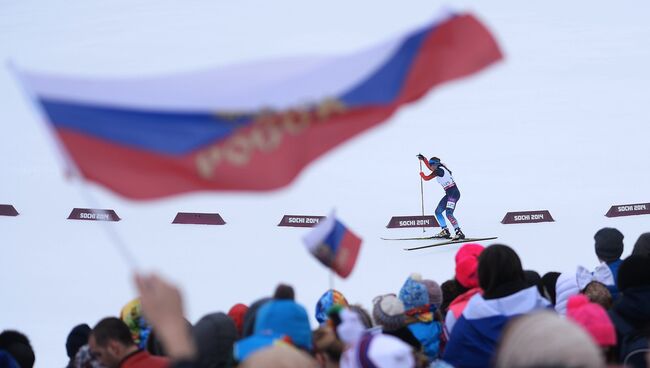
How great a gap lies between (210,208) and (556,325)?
11846 mm

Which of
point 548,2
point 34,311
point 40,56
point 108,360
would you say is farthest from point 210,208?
point 548,2

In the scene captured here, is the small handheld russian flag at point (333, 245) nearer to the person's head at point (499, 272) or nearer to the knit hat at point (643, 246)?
the person's head at point (499, 272)

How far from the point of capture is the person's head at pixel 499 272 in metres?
4.07

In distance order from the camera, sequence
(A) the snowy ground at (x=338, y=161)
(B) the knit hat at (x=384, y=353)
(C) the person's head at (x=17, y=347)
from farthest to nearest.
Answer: (A) the snowy ground at (x=338, y=161) < (C) the person's head at (x=17, y=347) < (B) the knit hat at (x=384, y=353)

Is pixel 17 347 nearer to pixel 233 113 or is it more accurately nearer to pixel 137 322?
pixel 137 322

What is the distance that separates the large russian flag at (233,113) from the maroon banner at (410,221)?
8.95 m

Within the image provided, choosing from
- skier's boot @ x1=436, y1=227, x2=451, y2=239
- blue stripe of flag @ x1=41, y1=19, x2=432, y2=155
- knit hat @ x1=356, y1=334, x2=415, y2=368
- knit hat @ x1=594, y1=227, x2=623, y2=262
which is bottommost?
knit hat @ x1=356, y1=334, x2=415, y2=368

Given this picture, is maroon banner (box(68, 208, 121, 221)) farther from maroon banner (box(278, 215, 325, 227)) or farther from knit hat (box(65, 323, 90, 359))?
knit hat (box(65, 323, 90, 359))

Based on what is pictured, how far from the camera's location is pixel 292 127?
12.1ft

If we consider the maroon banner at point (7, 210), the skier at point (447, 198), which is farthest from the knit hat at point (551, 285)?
the maroon banner at point (7, 210)

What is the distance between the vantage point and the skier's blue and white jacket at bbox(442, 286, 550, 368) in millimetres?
4094

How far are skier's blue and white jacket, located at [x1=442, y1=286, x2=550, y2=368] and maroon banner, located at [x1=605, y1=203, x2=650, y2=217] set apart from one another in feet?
30.4

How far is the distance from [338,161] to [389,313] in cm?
1244

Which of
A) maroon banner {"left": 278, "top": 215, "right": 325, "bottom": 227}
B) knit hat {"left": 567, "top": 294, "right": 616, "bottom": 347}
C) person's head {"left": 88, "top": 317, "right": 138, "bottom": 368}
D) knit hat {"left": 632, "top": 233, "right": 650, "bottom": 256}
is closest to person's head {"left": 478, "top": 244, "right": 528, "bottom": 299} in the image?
knit hat {"left": 567, "top": 294, "right": 616, "bottom": 347}
